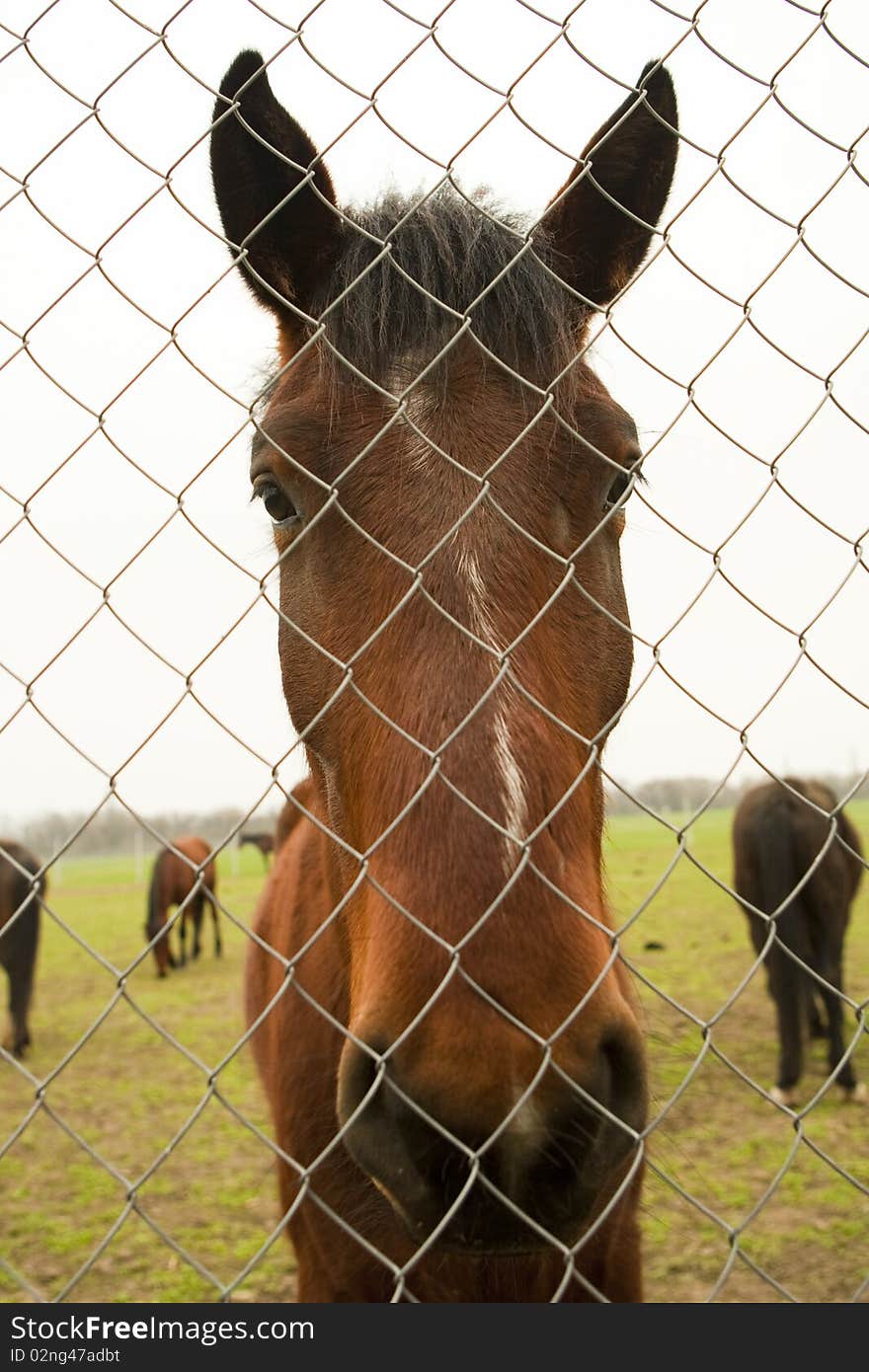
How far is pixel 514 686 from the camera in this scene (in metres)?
1.79

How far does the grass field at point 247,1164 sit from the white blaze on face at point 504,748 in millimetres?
457

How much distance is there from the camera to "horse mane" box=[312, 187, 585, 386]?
2.22 m

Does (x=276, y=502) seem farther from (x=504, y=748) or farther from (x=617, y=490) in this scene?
(x=504, y=748)

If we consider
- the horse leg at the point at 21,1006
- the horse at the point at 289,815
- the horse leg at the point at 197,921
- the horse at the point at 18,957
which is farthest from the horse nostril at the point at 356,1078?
the horse leg at the point at 197,921

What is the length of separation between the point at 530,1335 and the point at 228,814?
11.0 ft

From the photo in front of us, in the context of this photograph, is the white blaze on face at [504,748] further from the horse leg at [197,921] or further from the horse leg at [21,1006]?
the horse leg at [197,921]

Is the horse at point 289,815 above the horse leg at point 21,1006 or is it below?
above

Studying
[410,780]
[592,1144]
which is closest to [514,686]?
[410,780]

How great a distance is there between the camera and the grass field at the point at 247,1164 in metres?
5.22

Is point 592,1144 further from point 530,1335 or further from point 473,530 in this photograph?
point 473,530

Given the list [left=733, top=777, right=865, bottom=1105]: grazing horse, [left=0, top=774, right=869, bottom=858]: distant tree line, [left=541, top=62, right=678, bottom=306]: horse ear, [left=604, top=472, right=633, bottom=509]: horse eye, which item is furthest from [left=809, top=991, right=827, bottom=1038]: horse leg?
[left=541, top=62, right=678, bottom=306]: horse ear

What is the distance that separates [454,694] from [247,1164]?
6.85m

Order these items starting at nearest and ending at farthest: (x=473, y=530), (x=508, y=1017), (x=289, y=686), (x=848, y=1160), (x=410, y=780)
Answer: (x=508, y=1017) → (x=410, y=780) → (x=473, y=530) → (x=289, y=686) → (x=848, y=1160)

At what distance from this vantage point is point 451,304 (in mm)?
2270
